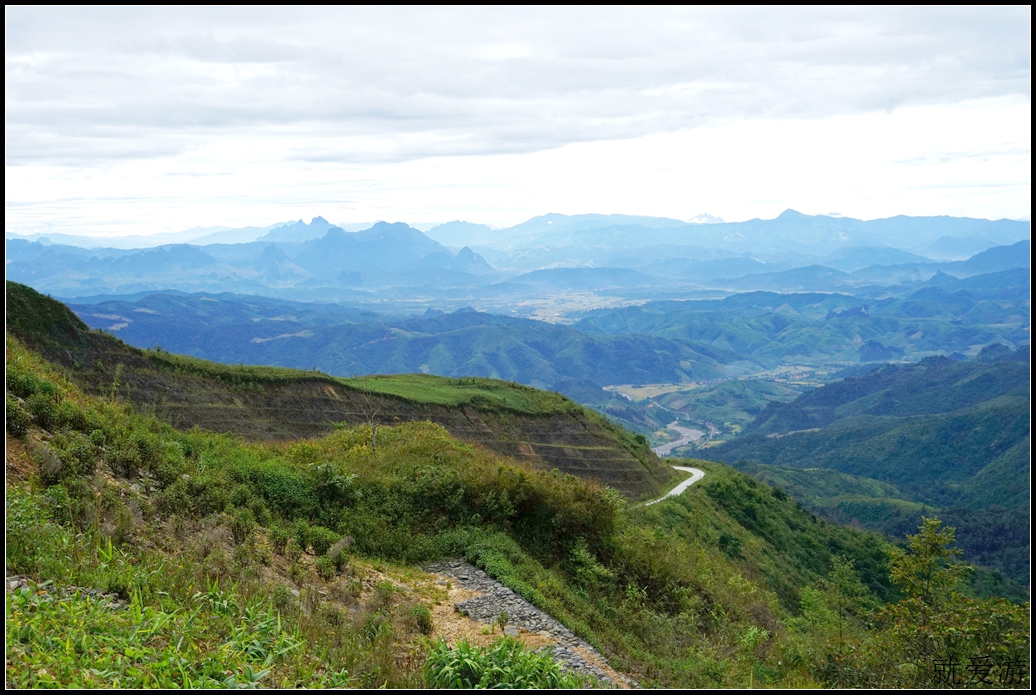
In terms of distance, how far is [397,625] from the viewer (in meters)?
10.7

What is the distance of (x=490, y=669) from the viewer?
8188mm

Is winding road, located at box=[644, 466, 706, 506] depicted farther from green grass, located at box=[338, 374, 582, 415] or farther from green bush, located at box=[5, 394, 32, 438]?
green bush, located at box=[5, 394, 32, 438]

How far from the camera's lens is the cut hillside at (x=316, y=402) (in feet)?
99.1

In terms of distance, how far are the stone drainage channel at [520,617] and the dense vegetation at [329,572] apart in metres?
0.28

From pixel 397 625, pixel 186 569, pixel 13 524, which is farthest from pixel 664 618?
pixel 13 524

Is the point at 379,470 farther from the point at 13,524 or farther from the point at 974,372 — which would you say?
the point at 974,372

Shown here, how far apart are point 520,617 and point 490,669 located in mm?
4282

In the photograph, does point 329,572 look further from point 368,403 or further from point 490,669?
point 368,403

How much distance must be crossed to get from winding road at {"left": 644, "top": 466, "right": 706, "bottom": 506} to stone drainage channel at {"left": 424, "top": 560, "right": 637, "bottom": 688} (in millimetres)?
24580

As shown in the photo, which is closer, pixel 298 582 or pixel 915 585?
pixel 298 582

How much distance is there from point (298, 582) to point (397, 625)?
6.71 ft

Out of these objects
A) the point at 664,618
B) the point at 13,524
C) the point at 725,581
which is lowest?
the point at 725,581

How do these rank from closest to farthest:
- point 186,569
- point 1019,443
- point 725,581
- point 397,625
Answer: point 186,569 → point 397,625 → point 725,581 → point 1019,443

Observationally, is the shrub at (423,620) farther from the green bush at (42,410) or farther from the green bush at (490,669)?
the green bush at (42,410)
